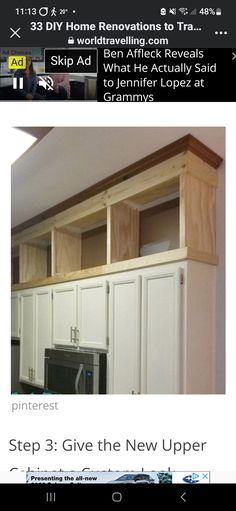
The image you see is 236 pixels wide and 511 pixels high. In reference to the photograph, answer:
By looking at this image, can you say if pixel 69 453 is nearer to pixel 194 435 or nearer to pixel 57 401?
pixel 57 401

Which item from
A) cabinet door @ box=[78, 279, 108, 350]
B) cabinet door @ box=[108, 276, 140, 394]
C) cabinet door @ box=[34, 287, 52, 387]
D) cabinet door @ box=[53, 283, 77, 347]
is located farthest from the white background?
cabinet door @ box=[34, 287, 52, 387]

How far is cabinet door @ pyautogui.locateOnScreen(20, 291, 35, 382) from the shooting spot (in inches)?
71.0

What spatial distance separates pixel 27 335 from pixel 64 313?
28 centimetres

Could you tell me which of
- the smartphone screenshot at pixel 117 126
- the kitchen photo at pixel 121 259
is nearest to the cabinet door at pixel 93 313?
the kitchen photo at pixel 121 259

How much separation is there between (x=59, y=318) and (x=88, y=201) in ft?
2.14

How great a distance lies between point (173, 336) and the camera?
1.05 metres

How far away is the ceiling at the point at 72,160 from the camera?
935 millimetres

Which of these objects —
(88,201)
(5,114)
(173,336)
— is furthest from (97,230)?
(5,114)

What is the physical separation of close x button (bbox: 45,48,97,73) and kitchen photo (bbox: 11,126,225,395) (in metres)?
0.15
